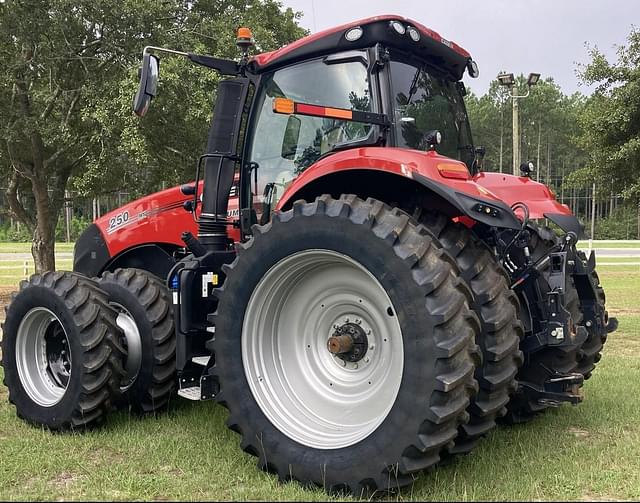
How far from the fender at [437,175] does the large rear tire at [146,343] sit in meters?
1.79

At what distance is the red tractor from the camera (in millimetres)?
3059

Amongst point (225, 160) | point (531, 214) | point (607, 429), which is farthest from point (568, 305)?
point (225, 160)

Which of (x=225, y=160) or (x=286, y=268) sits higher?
(x=225, y=160)

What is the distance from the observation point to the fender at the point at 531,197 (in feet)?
14.4

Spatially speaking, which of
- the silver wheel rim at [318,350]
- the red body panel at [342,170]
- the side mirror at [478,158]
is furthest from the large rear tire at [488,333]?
the side mirror at [478,158]

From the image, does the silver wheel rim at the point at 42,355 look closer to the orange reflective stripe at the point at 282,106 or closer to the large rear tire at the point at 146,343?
the large rear tire at the point at 146,343

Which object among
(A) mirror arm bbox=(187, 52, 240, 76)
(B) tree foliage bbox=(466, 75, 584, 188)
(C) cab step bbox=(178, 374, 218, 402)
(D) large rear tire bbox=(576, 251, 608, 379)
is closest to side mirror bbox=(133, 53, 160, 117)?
(A) mirror arm bbox=(187, 52, 240, 76)

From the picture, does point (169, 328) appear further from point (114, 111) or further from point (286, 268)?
point (114, 111)

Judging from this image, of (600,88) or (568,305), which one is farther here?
(600,88)

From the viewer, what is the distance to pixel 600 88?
1168 cm

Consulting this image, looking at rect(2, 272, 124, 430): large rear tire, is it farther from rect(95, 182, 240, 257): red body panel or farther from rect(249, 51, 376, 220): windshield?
rect(249, 51, 376, 220): windshield

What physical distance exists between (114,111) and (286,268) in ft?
24.1

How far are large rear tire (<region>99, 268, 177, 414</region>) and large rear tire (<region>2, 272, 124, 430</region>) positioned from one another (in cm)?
14

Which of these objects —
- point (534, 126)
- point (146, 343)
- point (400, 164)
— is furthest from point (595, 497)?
point (534, 126)
